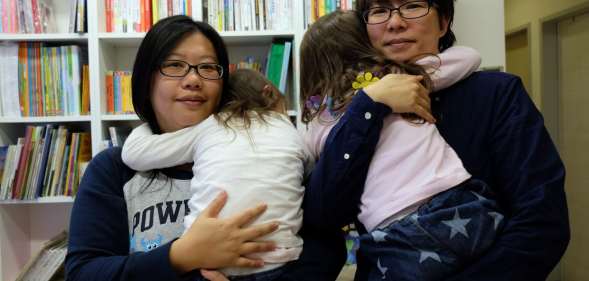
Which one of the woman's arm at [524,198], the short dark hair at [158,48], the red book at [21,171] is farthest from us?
the red book at [21,171]

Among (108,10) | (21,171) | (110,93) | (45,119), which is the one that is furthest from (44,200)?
(108,10)

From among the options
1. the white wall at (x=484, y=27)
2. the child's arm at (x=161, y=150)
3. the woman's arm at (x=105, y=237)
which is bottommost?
the woman's arm at (x=105, y=237)

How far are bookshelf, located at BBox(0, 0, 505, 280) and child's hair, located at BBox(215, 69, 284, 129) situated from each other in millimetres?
871

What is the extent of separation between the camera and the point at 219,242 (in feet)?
2.87

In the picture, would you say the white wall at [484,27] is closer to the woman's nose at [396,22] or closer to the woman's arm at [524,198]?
the woman's nose at [396,22]

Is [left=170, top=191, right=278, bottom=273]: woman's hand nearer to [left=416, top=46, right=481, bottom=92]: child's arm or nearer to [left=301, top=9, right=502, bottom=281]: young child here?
[left=301, top=9, right=502, bottom=281]: young child

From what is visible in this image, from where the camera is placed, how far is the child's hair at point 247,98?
1.07m

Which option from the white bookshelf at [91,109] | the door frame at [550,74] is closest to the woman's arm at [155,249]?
the white bookshelf at [91,109]

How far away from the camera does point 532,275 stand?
0.79 meters

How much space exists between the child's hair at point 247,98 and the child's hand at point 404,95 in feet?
1.05

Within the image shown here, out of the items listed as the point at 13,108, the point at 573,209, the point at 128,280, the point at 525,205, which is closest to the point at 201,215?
the point at 128,280

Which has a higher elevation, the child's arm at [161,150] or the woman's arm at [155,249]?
the child's arm at [161,150]

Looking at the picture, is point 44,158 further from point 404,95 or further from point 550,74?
point 550,74

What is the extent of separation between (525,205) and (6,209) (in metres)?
2.53
